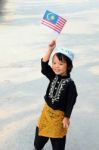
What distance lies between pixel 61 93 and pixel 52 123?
0.27 meters

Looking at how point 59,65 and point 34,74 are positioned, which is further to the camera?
point 34,74

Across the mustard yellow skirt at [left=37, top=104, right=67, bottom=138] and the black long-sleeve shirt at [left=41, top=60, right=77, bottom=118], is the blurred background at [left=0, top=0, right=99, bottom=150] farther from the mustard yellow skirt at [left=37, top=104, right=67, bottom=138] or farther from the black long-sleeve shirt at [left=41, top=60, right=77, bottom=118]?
the black long-sleeve shirt at [left=41, top=60, right=77, bottom=118]

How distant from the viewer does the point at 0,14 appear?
1012 cm

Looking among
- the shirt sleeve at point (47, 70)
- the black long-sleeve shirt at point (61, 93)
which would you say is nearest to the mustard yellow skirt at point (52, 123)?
the black long-sleeve shirt at point (61, 93)

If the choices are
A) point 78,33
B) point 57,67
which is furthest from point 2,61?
point 57,67

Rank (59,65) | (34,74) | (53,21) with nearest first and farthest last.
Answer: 1. (59,65)
2. (53,21)
3. (34,74)

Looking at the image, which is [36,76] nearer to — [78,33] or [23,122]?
[23,122]

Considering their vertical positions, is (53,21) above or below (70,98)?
above

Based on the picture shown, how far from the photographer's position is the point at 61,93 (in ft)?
10.7

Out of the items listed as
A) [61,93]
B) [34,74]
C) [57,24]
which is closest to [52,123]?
[61,93]

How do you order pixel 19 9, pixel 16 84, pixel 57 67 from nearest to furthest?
pixel 57 67 < pixel 16 84 < pixel 19 9

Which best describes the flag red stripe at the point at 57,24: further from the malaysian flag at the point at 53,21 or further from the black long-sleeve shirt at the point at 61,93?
the black long-sleeve shirt at the point at 61,93

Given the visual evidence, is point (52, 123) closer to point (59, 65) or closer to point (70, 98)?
point (70, 98)

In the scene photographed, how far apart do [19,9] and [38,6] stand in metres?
0.79
